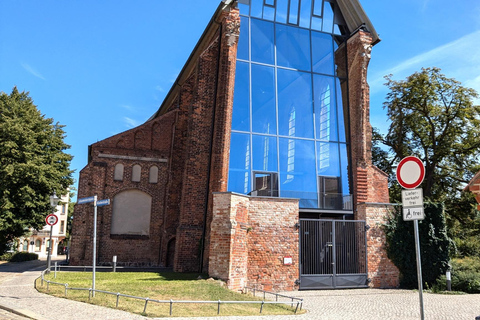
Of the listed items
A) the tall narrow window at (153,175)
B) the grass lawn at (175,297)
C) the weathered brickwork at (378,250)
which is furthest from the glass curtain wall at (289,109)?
the tall narrow window at (153,175)

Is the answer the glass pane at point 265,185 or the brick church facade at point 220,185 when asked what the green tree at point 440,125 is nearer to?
the brick church facade at point 220,185

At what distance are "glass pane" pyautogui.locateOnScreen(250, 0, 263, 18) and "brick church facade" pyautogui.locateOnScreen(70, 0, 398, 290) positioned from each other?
0.45ft

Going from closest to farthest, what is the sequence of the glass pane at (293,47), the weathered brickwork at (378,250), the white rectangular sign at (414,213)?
1. the white rectangular sign at (414,213)
2. the weathered brickwork at (378,250)
3. the glass pane at (293,47)

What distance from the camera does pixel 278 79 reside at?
66.6 feet

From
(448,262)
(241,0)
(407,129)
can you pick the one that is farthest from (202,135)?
(407,129)

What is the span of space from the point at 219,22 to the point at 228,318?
15.2 meters

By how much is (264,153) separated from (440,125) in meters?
16.1

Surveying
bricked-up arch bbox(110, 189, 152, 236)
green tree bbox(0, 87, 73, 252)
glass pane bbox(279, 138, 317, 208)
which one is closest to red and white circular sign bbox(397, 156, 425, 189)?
glass pane bbox(279, 138, 317, 208)

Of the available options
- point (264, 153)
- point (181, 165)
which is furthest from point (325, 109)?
point (181, 165)

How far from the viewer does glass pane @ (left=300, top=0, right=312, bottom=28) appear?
21594mm

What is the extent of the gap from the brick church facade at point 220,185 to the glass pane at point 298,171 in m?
0.10

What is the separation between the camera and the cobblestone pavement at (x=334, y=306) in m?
9.03

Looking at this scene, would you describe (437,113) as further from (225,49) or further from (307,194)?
(225,49)

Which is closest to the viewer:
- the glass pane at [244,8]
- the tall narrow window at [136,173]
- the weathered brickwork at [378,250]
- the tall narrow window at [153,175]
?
the weathered brickwork at [378,250]
